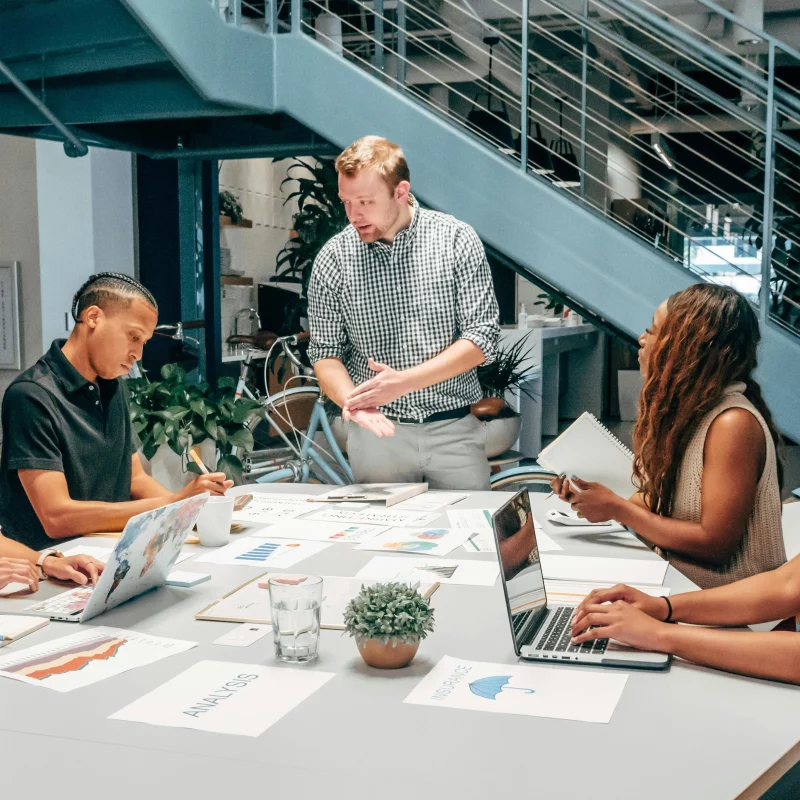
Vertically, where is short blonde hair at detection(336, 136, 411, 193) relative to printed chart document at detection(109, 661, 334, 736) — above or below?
above

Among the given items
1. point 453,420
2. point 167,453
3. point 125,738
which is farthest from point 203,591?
point 167,453

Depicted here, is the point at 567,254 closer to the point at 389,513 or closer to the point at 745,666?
the point at 389,513

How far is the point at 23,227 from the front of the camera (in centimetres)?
553

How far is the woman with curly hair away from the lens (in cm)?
186

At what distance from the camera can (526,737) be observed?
3.62ft

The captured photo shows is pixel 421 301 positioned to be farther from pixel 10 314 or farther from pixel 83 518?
pixel 10 314

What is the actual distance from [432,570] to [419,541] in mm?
226

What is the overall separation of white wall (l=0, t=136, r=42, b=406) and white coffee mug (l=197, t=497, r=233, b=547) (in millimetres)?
3961

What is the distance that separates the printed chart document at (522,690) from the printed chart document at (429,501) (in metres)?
1.05

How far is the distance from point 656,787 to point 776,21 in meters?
8.19

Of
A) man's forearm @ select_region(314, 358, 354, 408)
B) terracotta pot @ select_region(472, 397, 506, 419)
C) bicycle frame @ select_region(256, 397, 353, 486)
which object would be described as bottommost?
bicycle frame @ select_region(256, 397, 353, 486)

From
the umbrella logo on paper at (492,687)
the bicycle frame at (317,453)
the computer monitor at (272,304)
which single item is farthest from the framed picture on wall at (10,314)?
the umbrella logo on paper at (492,687)

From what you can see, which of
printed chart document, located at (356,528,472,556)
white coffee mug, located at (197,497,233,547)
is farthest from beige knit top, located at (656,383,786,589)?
white coffee mug, located at (197,497,233,547)

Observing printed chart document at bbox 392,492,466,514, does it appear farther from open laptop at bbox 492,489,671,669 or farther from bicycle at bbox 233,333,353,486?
bicycle at bbox 233,333,353,486
